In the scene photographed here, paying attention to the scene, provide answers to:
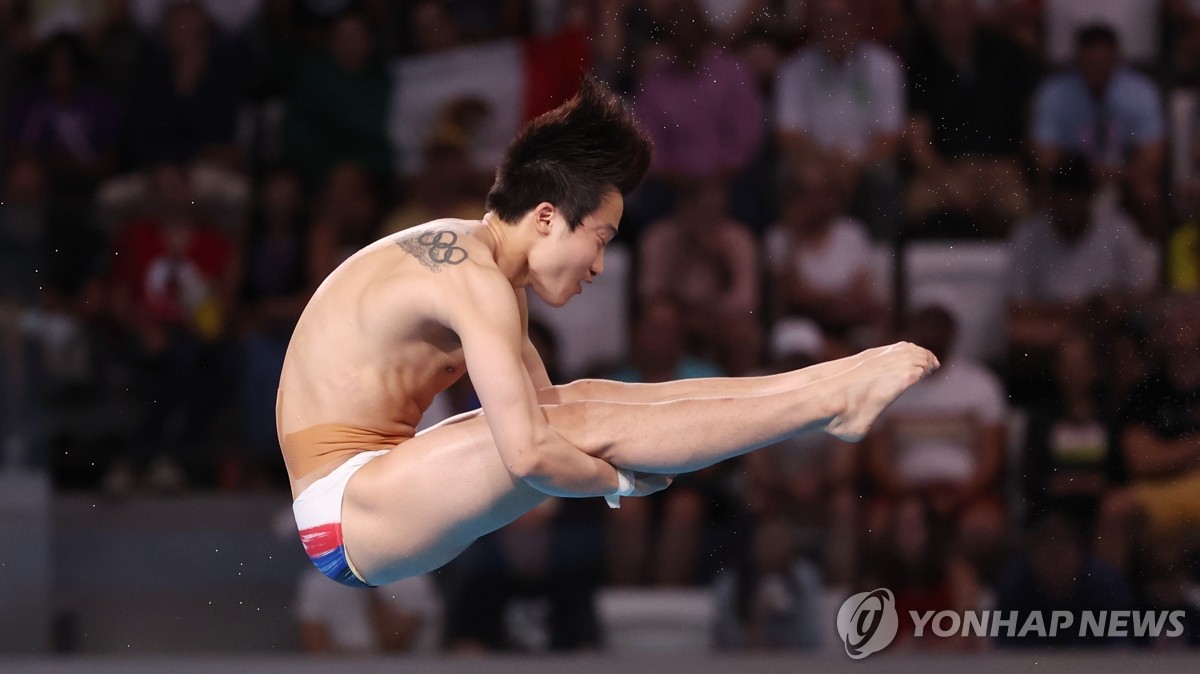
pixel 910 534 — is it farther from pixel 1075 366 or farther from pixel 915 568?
pixel 1075 366

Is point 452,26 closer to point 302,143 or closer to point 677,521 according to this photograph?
point 302,143

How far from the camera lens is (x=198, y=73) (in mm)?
6098

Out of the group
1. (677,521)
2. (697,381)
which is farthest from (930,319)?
(697,381)

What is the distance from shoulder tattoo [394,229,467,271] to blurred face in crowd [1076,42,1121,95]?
3.81 m

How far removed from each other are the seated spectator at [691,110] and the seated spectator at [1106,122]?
121cm

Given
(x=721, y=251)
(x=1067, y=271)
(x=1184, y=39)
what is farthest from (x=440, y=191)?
(x=1184, y=39)

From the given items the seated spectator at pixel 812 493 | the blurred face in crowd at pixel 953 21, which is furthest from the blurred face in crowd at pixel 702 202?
the blurred face in crowd at pixel 953 21


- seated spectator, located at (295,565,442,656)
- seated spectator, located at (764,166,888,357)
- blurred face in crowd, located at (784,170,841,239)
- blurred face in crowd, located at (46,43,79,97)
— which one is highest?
blurred face in crowd, located at (46,43,79,97)

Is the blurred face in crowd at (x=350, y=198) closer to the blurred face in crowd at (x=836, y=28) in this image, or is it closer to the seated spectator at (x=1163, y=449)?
the blurred face in crowd at (x=836, y=28)

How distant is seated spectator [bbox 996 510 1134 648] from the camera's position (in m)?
4.70

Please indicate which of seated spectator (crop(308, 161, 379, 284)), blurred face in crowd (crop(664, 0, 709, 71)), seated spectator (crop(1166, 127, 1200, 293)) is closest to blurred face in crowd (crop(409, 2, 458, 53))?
seated spectator (crop(308, 161, 379, 284))

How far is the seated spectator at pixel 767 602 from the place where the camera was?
4770 mm

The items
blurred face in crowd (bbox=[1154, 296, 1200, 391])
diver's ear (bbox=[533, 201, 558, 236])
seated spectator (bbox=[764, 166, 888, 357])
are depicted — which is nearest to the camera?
diver's ear (bbox=[533, 201, 558, 236])

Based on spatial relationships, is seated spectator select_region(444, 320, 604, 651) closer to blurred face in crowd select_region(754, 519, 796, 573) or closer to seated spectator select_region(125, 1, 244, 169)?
blurred face in crowd select_region(754, 519, 796, 573)
